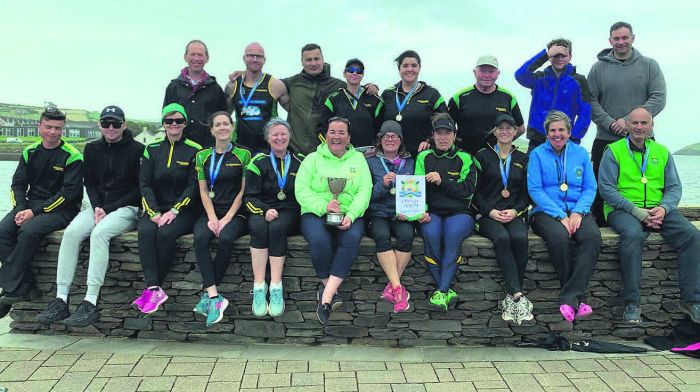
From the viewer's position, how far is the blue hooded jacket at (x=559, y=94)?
5.03 meters

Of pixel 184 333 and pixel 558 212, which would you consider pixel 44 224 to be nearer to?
pixel 184 333

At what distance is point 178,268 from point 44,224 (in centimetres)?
147

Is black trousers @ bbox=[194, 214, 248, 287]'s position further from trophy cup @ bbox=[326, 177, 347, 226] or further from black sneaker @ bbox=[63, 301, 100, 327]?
black sneaker @ bbox=[63, 301, 100, 327]

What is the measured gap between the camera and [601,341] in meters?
4.37

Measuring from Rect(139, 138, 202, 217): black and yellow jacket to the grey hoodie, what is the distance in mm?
4721

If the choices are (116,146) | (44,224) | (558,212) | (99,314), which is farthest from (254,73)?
(558,212)

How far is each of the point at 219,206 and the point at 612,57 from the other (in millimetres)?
4941

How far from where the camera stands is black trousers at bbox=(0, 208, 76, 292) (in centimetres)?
435

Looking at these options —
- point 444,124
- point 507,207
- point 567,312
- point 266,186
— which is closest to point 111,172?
point 266,186

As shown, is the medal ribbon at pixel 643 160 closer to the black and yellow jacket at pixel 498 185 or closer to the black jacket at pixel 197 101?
the black and yellow jacket at pixel 498 185

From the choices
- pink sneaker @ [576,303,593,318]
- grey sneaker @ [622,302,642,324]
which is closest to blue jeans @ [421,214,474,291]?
pink sneaker @ [576,303,593,318]

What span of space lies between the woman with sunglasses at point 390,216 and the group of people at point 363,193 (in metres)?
0.02

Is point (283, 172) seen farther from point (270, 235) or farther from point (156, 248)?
point (156, 248)

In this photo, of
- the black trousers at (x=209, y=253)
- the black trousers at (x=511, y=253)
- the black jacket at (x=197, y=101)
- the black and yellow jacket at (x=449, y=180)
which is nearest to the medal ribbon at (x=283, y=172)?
the black trousers at (x=209, y=253)
